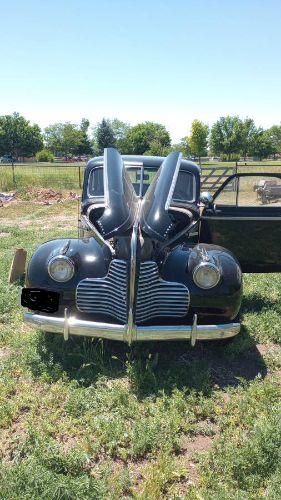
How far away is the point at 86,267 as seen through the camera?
3674 mm

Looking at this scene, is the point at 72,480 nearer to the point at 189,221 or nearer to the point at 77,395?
the point at 77,395

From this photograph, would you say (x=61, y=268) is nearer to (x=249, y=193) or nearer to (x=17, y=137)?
(x=249, y=193)

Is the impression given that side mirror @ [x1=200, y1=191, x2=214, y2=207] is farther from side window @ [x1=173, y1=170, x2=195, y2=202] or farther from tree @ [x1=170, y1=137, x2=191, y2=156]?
tree @ [x1=170, y1=137, x2=191, y2=156]

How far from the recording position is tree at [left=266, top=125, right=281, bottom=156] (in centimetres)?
6681

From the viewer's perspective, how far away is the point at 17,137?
6750cm

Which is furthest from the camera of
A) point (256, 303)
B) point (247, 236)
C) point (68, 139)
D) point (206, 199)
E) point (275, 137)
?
point (68, 139)

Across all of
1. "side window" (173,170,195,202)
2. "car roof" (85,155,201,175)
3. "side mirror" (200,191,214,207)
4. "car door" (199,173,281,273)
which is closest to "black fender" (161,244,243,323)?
"car door" (199,173,281,273)

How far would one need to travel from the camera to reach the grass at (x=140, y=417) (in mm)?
2414

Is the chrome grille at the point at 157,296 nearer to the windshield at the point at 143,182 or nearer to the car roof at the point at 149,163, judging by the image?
the windshield at the point at 143,182

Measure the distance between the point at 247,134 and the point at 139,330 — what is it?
191 feet

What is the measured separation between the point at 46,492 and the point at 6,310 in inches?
117

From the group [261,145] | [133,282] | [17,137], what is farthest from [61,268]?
[17,137]

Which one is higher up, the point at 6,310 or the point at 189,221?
the point at 189,221

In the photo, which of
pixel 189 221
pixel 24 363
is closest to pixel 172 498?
pixel 24 363
